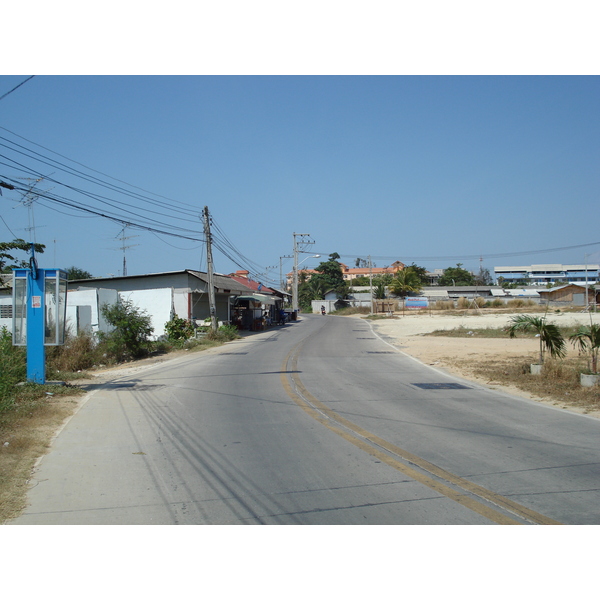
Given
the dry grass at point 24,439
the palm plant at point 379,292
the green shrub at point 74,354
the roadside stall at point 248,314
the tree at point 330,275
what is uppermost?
the tree at point 330,275

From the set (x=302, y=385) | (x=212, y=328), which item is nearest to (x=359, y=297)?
(x=212, y=328)

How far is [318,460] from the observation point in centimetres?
664

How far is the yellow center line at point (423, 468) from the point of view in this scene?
484cm

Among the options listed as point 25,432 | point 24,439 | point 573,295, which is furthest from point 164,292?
point 573,295

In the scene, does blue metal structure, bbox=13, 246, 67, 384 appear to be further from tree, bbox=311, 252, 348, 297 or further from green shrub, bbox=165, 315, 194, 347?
tree, bbox=311, 252, 348, 297

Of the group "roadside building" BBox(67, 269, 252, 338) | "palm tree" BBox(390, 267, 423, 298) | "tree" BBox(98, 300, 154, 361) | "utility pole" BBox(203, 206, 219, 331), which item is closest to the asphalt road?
"tree" BBox(98, 300, 154, 361)

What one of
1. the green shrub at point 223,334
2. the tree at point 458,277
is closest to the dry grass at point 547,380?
the green shrub at point 223,334

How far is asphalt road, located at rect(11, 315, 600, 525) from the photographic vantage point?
5.02 meters

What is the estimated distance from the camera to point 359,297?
92.9 meters

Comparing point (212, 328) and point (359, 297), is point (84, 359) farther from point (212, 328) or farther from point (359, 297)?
point (359, 297)

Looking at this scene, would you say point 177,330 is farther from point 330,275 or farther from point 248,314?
point 330,275

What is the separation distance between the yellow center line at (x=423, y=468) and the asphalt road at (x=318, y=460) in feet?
0.07

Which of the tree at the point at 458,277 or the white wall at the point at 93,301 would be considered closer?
the white wall at the point at 93,301

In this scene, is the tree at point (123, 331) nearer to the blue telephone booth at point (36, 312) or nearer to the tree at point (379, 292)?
the blue telephone booth at point (36, 312)
